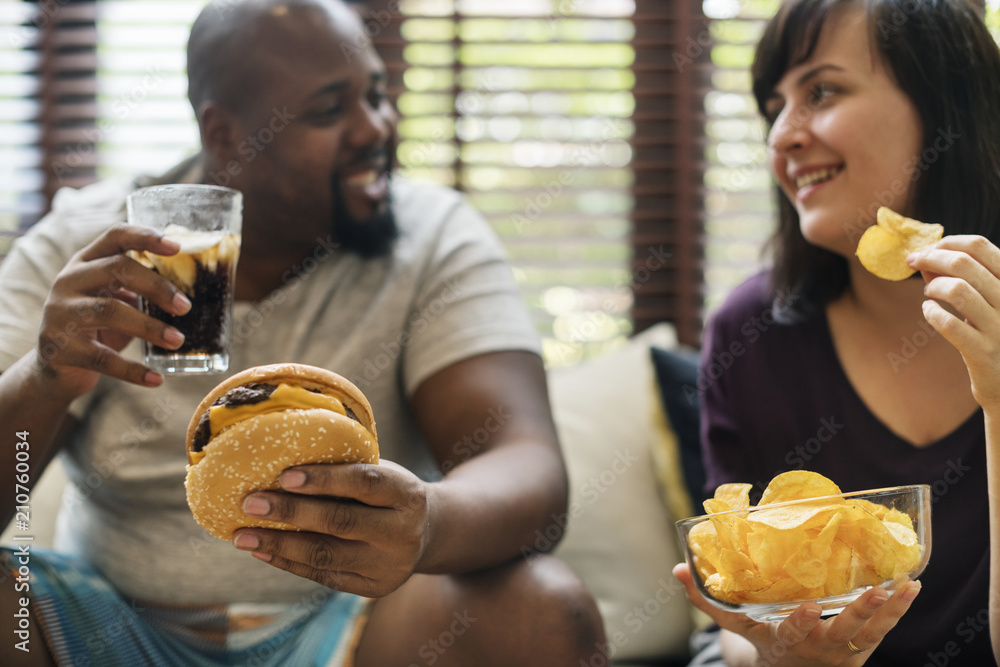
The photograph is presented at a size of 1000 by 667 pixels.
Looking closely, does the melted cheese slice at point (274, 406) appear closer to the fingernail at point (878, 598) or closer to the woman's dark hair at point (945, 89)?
the fingernail at point (878, 598)

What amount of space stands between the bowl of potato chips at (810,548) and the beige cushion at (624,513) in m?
0.95

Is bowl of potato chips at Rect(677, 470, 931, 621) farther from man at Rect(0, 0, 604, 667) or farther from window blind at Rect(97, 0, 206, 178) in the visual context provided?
window blind at Rect(97, 0, 206, 178)

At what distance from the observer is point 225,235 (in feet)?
4.07

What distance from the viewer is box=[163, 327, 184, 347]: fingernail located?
3.84 feet

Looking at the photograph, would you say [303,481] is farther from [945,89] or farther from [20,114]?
[20,114]

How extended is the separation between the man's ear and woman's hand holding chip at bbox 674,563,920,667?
1.21 meters

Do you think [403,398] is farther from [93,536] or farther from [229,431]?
[229,431]

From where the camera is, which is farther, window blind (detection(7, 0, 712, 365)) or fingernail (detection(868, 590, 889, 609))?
window blind (detection(7, 0, 712, 365))

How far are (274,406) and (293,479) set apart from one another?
8 centimetres

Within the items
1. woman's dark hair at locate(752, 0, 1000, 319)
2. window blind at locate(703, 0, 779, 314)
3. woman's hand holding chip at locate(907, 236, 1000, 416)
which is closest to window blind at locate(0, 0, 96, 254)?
window blind at locate(703, 0, 779, 314)

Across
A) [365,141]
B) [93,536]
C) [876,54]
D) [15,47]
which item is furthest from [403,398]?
[15,47]

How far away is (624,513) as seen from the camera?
6.48 feet

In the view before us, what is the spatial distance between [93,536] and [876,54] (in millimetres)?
1650

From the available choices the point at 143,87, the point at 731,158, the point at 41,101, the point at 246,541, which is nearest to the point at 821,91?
the point at 246,541
